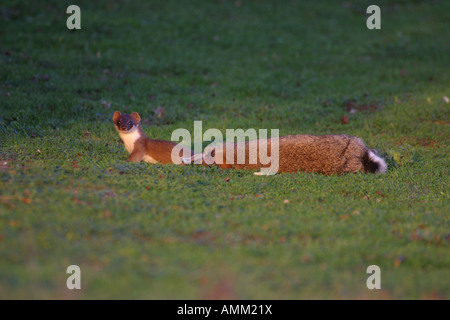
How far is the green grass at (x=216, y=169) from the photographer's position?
5.07 m

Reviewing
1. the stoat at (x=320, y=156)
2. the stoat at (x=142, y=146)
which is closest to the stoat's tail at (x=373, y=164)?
the stoat at (x=320, y=156)

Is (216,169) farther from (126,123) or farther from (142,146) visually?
(126,123)

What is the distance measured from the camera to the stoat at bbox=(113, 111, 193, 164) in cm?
934

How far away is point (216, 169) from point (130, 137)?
182 centimetres

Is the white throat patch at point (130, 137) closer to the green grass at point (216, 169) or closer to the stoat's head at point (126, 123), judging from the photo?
the stoat's head at point (126, 123)

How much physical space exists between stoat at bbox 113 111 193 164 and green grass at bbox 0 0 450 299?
0.34m

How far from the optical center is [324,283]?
5023mm

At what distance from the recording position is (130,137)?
957cm

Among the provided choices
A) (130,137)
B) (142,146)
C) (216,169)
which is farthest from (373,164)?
(130,137)

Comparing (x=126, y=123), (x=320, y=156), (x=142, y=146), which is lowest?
(x=320, y=156)

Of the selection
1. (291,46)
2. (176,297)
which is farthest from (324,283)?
(291,46)

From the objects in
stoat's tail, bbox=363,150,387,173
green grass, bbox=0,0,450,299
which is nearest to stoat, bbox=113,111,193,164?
green grass, bbox=0,0,450,299

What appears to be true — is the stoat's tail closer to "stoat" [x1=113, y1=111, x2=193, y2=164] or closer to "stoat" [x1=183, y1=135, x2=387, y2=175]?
"stoat" [x1=183, y1=135, x2=387, y2=175]
